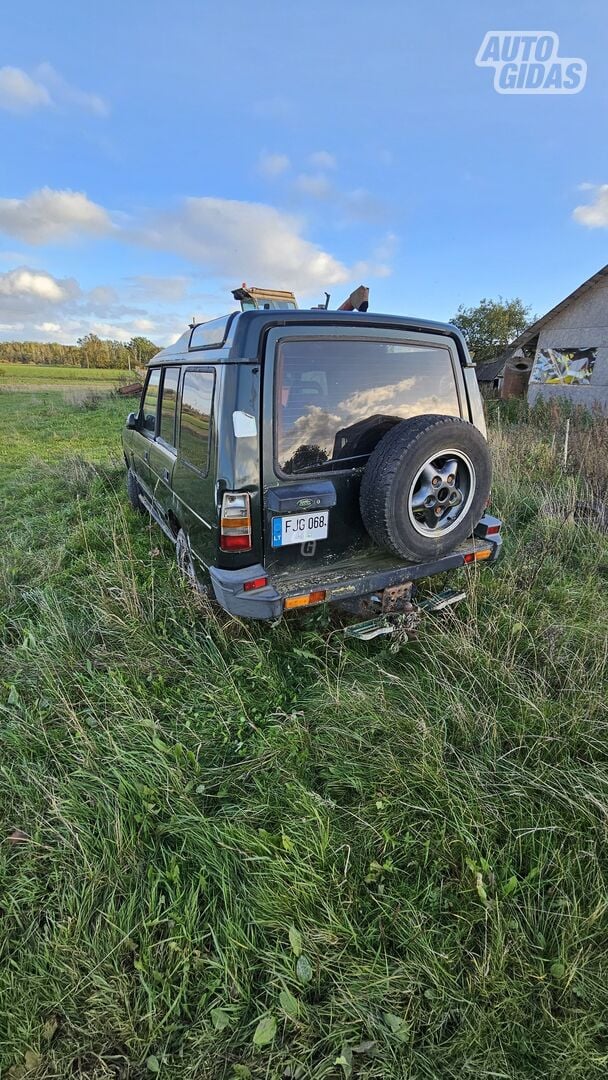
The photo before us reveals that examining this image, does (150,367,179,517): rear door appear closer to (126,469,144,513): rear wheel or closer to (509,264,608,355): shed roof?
(126,469,144,513): rear wheel

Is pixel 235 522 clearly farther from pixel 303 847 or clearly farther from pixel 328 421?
pixel 303 847

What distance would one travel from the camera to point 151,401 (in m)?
4.70

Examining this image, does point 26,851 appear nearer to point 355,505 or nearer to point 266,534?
point 266,534

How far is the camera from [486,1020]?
4.53ft

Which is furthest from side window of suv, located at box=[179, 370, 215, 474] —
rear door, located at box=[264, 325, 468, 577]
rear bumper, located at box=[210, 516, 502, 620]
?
rear bumper, located at box=[210, 516, 502, 620]

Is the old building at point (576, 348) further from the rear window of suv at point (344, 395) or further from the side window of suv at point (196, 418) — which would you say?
the side window of suv at point (196, 418)

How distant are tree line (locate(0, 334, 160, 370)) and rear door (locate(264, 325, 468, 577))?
52.4 m

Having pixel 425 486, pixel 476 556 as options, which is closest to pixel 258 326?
pixel 425 486

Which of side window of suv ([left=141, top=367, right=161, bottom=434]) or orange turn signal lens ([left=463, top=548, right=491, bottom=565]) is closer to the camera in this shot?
orange turn signal lens ([left=463, top=548, right=491, bottom=565])

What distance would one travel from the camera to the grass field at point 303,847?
140cm

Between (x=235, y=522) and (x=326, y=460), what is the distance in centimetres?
63

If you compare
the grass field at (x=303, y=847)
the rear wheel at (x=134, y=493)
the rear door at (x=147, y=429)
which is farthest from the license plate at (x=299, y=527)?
the rear wheel at (x=134, y=493)

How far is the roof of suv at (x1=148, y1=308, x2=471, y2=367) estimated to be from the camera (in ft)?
7.72

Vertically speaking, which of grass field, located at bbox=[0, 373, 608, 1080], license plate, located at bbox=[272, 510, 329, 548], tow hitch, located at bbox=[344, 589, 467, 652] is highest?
license plate, located at bbox=[272, 510, 329, 548]
